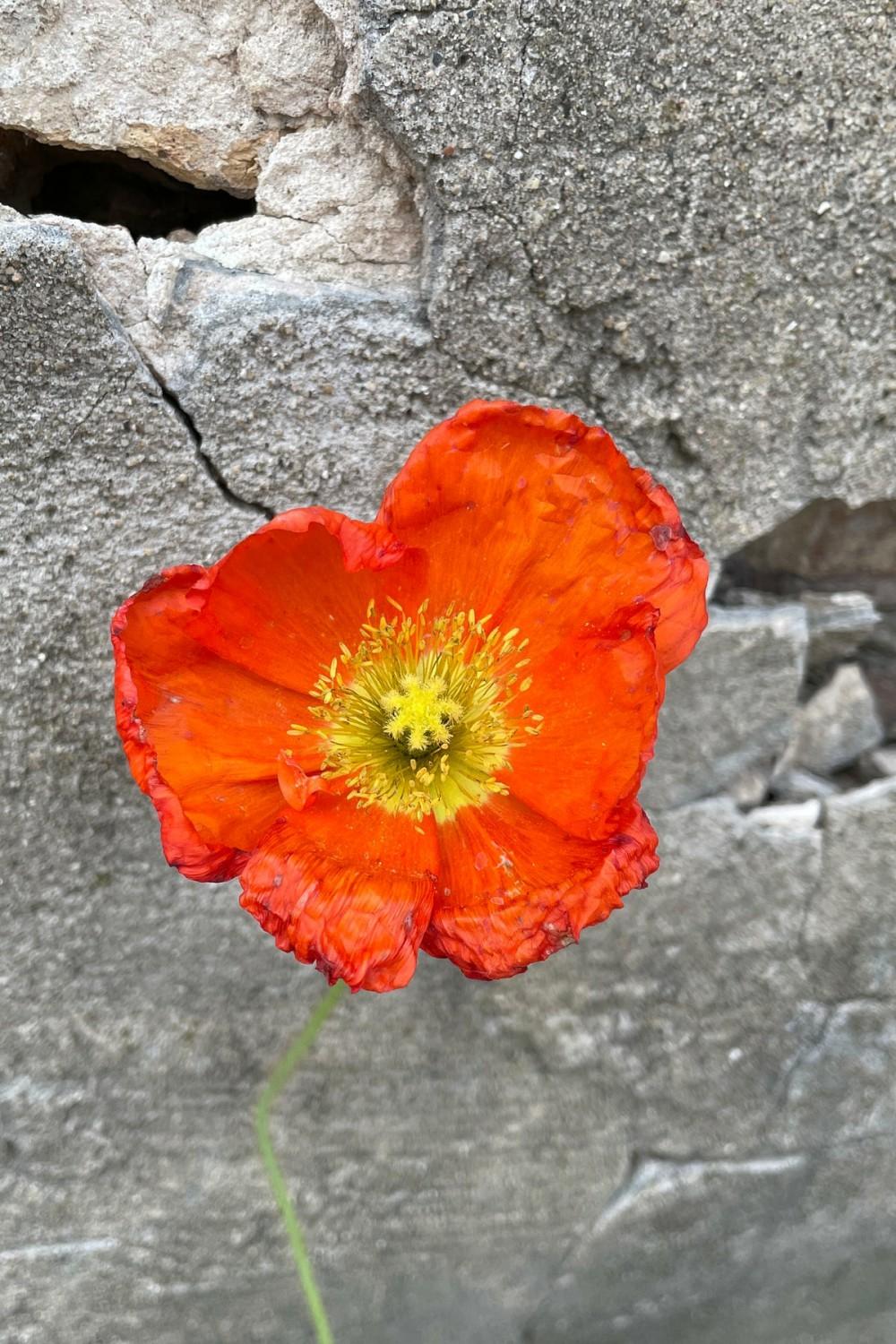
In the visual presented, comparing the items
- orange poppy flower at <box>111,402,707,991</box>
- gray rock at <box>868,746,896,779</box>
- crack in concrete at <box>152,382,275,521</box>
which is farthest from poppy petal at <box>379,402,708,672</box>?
gray rock at <box>868,746,896,779</box>

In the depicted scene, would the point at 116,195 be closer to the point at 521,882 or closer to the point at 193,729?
the point at 193,729

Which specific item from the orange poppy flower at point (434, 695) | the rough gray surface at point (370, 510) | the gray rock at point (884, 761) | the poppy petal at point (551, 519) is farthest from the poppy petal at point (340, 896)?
the gray rock at point (884, 761)

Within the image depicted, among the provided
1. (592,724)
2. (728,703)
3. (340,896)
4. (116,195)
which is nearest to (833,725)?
(728,703)

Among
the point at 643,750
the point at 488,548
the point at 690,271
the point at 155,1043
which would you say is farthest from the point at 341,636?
the point at 155,1043

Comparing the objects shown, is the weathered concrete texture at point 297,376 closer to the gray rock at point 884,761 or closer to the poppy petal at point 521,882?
the poppy petal at point 521,882

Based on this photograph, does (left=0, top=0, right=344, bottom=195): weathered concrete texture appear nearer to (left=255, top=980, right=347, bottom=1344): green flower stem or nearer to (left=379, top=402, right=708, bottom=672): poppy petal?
(left=379, top=402, right=708, bottom=672): poppy petal
